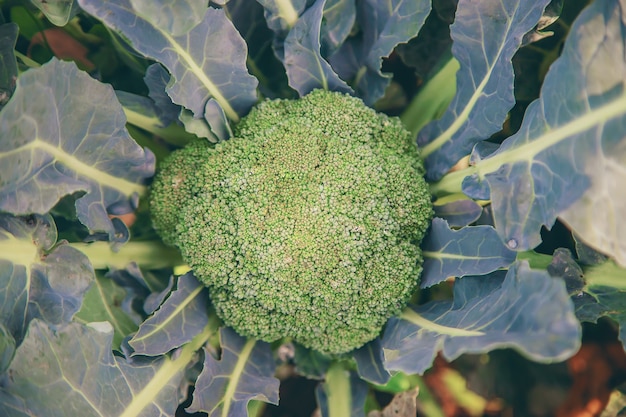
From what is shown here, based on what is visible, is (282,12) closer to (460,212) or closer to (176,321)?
(460,212)

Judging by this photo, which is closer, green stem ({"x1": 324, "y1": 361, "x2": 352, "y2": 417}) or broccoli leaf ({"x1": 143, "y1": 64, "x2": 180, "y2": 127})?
broccoli leaf ({"x1": 143, "y1": 64, "x2": 180, "y2": 127})

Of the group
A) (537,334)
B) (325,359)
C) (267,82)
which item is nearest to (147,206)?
(267,82)

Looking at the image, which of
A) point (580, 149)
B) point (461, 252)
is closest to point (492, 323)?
point (461, 252)

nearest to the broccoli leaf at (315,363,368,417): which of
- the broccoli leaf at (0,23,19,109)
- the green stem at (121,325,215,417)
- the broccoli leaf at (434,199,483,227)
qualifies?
the green stem at (121,325,215,417)

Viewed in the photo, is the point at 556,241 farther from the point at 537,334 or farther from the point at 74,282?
the point at 74,282

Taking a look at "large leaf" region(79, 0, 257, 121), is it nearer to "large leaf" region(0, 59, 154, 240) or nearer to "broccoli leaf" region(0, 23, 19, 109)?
"large leaf" region(0, 59, 154, 240)

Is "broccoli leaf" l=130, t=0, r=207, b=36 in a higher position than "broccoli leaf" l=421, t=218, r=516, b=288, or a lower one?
higher

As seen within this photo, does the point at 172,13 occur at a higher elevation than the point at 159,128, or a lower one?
higher

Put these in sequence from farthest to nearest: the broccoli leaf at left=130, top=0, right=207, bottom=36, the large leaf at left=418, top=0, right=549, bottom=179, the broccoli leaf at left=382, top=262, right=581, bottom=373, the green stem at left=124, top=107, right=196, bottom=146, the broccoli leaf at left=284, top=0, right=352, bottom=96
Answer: the green stem at left=124, top=107, right=196, bottom=146 → the broccoli leaf at left=284, top=0, right=352, bottom=96 → the large leaf at left=418, top=0, right=549, bottom=179 → the broccoli leaf at left=130, top=0, right=207, bottom=36 → the broccoli leaf at left=382, top=262, right=581, bottom=373
